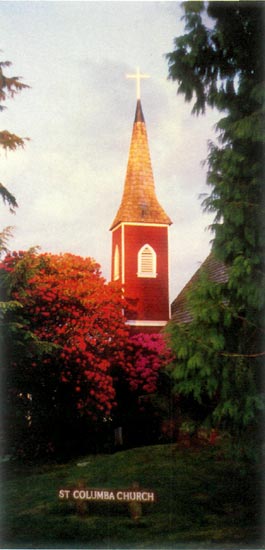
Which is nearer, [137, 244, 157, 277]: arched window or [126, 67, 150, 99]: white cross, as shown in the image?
[126, 67, 150, 99]: white cross

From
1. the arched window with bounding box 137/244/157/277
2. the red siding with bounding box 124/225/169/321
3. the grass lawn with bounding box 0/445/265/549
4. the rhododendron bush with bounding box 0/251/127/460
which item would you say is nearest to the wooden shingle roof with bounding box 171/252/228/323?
the red siding with bounding box 124/225/169/321

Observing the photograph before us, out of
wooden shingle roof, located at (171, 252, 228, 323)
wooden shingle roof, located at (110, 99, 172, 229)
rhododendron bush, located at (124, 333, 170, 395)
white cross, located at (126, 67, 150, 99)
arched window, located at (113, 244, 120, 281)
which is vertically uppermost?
white cross, located at (126, 67, 150, 99)

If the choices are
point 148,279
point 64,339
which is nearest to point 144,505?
point 64,339

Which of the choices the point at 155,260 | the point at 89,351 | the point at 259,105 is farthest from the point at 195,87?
the point at 89,351

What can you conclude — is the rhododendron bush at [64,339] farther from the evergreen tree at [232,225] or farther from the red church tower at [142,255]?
the evergreen tree at [232,225]

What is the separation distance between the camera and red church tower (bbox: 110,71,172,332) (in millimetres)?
10016

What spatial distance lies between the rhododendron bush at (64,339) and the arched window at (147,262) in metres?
0.54

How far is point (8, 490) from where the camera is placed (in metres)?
9.09

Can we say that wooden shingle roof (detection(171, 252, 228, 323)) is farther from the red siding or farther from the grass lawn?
the grass lawn

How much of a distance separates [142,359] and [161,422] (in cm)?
99

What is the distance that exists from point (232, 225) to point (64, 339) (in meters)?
3.59

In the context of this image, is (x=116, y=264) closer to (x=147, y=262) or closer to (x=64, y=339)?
(x=147, y=262)

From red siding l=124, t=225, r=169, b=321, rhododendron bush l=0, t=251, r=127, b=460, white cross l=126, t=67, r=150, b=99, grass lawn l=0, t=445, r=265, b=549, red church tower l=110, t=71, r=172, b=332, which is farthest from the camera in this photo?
red siding l=124, t=225, r=169, b=321

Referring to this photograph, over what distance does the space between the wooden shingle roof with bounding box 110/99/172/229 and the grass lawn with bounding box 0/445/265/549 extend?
3.58 metres
